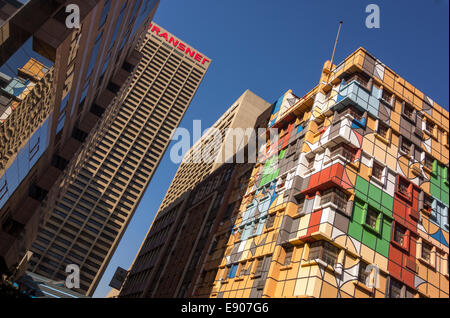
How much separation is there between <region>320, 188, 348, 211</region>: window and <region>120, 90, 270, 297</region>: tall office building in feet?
67.0

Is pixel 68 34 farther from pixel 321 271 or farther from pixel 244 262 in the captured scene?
pixel 244 262

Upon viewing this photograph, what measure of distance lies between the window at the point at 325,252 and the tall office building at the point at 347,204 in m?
0.08

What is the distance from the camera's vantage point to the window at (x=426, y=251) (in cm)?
2882

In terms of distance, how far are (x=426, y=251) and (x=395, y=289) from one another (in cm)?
508

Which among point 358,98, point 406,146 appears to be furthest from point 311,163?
point 406,146

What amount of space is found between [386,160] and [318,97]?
8.97 m

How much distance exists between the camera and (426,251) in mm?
29188

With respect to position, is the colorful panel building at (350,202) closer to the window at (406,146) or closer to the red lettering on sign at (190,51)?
the window at (406,146)

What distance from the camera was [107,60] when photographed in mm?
33000

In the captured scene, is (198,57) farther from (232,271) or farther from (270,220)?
(232,271)

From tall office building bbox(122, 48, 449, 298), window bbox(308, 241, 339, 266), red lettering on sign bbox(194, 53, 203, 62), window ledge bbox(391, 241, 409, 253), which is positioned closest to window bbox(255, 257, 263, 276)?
tall office building bbox(122, 48, 449, 298)

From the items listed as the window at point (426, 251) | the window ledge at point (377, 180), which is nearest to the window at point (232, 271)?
the window ledge at point (377, 180)
